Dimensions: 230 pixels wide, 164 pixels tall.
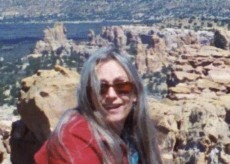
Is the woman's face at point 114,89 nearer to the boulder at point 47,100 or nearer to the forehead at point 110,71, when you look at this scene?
the forehead at point 110,71

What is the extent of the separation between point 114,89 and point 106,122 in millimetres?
181

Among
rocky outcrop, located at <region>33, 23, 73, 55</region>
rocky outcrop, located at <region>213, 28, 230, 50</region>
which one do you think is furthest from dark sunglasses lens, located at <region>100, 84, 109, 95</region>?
rocky outcrop, located at <region>33, 23, 73, 55</region>

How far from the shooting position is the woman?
303cm

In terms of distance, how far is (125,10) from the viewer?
594ft

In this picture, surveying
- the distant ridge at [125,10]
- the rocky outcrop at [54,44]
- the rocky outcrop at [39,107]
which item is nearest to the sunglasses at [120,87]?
the rocky outcrop at [39,107]

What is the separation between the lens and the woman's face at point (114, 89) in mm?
3270

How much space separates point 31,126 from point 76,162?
340 inches

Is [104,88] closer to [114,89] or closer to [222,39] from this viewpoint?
[114,89]

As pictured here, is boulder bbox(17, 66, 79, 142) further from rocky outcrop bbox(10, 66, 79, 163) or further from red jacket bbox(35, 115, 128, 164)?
red jacket bbox(35, 115, 128, 164)

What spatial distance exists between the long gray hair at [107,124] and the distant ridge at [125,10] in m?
142

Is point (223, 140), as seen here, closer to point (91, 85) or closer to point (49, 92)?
point (49, 92)

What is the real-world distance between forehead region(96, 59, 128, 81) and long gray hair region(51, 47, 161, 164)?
2 cm

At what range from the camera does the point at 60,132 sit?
122 inches

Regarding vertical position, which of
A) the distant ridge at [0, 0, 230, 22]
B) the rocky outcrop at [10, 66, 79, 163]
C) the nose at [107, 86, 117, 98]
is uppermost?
the nose at [107, 86, 117, 98]
